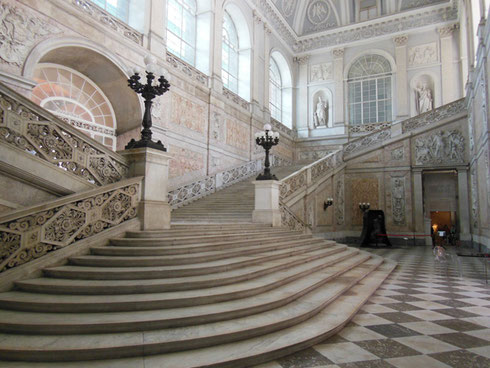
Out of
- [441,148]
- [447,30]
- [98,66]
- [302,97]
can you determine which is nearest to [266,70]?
[302,97]

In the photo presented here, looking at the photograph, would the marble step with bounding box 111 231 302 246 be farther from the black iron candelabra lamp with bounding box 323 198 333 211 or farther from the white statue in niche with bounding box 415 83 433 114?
the white statue in niche with bounding box 415 83 433 114

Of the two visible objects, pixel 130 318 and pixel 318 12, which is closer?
pixel 130 318

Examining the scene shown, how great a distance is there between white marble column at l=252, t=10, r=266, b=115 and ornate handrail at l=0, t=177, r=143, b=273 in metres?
14.3

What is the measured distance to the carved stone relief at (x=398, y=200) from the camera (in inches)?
666

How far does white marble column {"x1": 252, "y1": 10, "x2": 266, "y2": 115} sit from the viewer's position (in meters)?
19.0

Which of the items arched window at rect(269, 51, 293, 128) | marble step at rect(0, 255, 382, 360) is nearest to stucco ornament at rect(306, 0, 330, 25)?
arched window at rect(269, 51, 293, 128)

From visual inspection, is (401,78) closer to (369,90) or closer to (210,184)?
(369,90)

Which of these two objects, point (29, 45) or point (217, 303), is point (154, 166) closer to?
point (217, 303)

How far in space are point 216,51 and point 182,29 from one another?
182 centimetres

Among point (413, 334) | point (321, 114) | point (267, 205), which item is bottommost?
point (413, 334)

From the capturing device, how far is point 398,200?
17.0 metres

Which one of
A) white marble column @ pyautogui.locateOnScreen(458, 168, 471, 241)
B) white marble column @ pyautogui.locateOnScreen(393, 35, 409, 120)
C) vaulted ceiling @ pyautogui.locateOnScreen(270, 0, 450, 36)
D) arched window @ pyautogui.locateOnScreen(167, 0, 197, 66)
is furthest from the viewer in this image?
vaulted ceiling @ pyautogui.locateOnScreen(270, 0, 450, 36)

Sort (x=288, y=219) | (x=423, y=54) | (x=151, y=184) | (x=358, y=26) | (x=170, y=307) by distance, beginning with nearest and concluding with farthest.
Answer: (x=170, y=307), (x=151, y=184), (x=288, y=219), (x=423, y=54), (x=358, y=26)

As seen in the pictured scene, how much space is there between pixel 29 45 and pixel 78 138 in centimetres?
515
